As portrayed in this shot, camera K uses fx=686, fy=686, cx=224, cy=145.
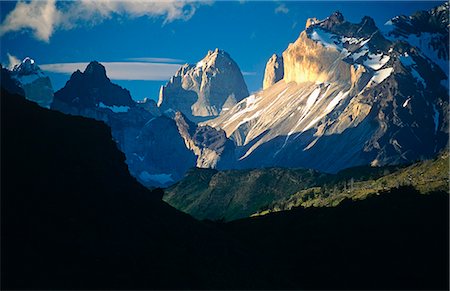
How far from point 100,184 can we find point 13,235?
37.1 m

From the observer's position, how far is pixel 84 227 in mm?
130500

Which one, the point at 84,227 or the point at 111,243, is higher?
the point at 84,227

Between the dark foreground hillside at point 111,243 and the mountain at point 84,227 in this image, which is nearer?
the mountain at point 84,227

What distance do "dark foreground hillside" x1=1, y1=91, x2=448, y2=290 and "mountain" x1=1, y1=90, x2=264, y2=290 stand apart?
0.93ft

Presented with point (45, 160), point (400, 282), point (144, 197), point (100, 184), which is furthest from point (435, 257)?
point (45, 160)

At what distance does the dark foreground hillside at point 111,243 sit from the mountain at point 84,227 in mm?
283

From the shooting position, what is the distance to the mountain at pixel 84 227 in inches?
4525

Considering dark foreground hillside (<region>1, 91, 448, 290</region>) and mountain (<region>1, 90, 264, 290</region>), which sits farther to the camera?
dark foreground hillside (<region>1, 91, 448, 290</region>)

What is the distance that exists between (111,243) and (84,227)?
6.23 metres

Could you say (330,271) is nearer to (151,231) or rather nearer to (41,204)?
(151,231)

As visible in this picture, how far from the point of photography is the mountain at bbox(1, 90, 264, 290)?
115 m

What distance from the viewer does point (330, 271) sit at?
18175 cm

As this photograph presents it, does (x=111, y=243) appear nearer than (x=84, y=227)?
Yes

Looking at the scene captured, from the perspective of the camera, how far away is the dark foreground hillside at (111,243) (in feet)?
385
